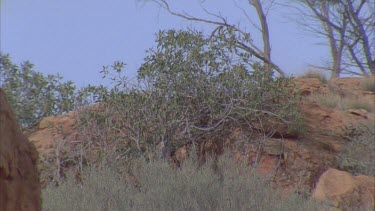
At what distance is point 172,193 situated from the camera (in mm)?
6660

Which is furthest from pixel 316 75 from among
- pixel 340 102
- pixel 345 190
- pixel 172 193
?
pixel 172 193

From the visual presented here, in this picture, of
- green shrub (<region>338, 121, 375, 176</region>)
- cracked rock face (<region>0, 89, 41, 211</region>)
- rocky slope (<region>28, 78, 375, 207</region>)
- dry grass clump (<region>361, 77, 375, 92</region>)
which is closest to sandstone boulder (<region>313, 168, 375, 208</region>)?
rocky slope (<region>28, 78, 375, 207</region>)

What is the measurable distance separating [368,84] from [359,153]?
7.90 metres

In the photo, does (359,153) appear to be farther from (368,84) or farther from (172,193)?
(368,84)

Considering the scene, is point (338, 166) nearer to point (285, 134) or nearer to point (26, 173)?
point (285, 134)

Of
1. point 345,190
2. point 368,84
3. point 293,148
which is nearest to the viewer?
point 345,190

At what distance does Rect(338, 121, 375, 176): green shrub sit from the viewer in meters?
12.4

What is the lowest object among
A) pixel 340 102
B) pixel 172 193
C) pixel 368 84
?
pixel 172 193

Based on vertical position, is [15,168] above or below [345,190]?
above

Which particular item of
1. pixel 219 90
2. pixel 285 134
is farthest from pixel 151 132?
pixel 285 134

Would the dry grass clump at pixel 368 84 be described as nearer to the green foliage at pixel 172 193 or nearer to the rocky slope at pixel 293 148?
the rocky slope at pixel 293 148

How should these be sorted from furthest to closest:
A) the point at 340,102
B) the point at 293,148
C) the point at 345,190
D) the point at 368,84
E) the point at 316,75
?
the point at 316,75
the point at 368,84
the point at 340,102
the point at 293,148
the point at 345,190

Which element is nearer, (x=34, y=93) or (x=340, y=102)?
(x=34, y=93)

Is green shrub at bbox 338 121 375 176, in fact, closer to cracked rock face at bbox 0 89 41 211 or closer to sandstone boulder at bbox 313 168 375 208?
sandstone boulder at bbox 313 168 375 208
